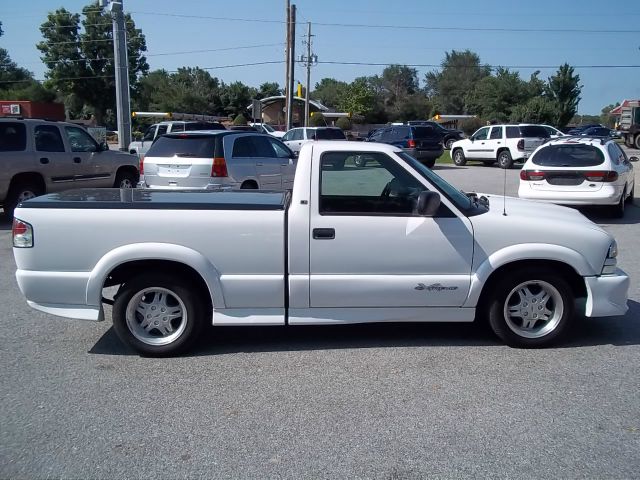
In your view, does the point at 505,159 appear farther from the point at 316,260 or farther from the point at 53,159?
the point at 316,260

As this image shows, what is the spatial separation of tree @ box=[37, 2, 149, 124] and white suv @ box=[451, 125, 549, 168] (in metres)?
48.5

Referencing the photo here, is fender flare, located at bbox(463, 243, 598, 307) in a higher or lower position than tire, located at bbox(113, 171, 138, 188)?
lower

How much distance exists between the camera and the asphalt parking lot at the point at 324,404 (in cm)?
346

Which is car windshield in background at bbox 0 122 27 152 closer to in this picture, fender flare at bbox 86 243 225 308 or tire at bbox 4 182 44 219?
tire at bbox 4 182 44 219

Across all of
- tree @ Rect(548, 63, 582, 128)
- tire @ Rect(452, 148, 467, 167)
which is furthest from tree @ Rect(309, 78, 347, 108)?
tire @ Rect(452, 148, 467, 167)

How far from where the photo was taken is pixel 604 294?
504cm

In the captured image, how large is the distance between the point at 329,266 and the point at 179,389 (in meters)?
1.51

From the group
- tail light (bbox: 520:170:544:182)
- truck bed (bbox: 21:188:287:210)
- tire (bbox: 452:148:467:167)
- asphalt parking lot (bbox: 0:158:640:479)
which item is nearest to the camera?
asphalt parking lot (bbox: 0:158:640:479)

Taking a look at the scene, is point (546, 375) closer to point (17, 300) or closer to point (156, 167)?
point (17, 300)

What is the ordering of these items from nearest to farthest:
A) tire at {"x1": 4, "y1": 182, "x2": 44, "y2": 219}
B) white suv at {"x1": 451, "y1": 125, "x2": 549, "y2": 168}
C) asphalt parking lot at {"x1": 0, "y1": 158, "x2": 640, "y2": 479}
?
asphalt parking lot at {"x1": 0, "y1": 158, "x2": 640, "y2": 479} → tire at {"x1": 4, "y1": 182, "x2": 44, "y2": 219} → white suv at {"x1": 451, "y1": 125, "x2": 549, "y2": 168}

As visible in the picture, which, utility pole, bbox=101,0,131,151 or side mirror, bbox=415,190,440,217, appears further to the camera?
utility pole, bbox=101,0,131,151

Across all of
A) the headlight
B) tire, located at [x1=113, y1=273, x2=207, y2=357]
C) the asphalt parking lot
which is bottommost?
the asphalt parking lot

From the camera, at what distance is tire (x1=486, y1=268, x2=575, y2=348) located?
16.6 feet

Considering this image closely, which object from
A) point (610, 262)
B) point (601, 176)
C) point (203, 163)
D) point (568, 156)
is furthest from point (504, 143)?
point (610, 262)
